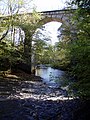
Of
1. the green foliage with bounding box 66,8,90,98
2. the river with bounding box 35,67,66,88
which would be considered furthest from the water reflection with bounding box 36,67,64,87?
the green foliage with bounding box 66,8,90,98

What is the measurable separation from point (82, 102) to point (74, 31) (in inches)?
132

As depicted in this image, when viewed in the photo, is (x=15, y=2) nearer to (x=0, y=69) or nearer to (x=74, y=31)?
(x=0, y=69)

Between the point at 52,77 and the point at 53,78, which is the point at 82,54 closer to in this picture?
the point at 52,77

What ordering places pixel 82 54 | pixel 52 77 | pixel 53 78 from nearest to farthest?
pixel 82 54 → pixel 52 77 → pixel 53 78

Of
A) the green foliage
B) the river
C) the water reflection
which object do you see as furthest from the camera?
the water reflection

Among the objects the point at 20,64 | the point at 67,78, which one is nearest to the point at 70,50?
the point at 67,78

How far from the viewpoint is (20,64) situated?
126 feet

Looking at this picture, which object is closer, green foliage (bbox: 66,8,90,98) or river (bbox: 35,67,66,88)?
green foliage (bbox: 66,8,90,98)

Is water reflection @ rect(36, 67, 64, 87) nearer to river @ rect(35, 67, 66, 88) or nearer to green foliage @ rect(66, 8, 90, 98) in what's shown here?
river @ rect(35, 67, 66, 88)

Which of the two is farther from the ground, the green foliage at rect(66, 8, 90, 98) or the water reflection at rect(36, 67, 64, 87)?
the green foliage at rect(66, 8, 90, 98)

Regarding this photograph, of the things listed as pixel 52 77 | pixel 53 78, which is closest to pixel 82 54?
pixel 52 77

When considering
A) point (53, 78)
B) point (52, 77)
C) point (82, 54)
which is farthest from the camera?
point (53, 78)

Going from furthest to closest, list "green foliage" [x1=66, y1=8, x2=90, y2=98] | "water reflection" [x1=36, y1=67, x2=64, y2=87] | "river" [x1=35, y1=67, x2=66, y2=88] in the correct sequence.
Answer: "water reflection" [x1=36, y1=67, x2=64, y2=87] < "river" [x1=35, y1=67, x2=66, y2=88] < "green foliage" [x1=66, y1=8, x2=90, y2=98]

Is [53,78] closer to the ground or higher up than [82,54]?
closer to the ground
